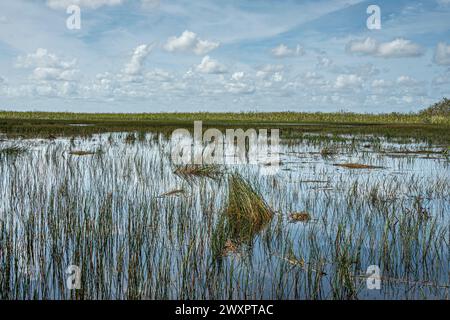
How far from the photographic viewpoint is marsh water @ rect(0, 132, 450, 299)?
458cm

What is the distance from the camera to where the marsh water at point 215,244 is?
15.0 feet

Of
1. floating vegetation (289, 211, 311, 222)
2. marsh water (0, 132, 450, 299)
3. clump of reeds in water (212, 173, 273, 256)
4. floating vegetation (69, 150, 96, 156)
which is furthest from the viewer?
floating vegetation (69, 150, 96, 156)

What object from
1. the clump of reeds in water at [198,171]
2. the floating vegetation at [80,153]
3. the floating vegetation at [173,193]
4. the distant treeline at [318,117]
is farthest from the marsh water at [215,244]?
the distant treeline at [318,117]

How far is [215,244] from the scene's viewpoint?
5.67 meters

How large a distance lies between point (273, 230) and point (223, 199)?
7.35 feet

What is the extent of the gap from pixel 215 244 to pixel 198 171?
607 cm

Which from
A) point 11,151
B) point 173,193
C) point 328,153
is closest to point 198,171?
point 173,193

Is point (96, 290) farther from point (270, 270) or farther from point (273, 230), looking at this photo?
point (273, 230)

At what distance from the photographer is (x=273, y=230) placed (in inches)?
262

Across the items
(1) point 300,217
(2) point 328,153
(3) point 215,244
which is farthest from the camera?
(2) point 328,153

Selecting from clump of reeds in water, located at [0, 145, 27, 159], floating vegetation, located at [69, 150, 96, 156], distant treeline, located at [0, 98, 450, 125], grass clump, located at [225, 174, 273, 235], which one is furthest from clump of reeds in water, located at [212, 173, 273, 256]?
distant treeline, located at [0, 98, 450, 125]

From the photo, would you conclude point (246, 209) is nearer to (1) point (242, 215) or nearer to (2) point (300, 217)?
(1) point (242, 215)

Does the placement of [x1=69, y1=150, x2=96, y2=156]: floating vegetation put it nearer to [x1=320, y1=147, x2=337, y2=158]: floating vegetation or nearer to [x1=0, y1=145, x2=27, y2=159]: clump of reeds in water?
[x1=0, y1=145, x2=27, y2=159]: clump of reeds in water

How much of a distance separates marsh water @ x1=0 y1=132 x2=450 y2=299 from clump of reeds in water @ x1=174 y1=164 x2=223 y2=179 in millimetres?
932
